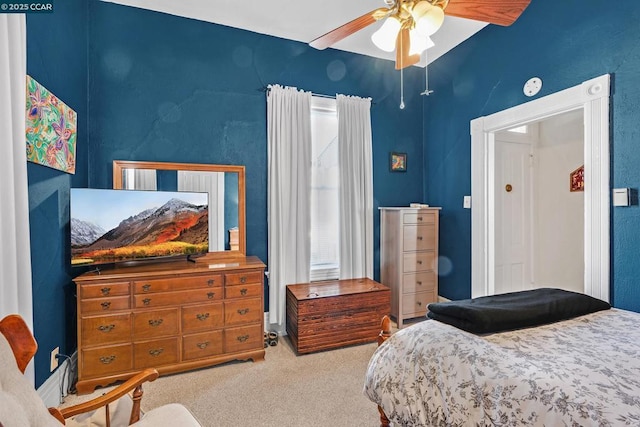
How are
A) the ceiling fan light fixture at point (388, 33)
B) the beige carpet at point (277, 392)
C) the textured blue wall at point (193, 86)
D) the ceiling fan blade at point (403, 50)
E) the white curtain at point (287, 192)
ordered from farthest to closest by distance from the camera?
the white curtain at point (287, 192)
the textured blue wall at point (193, 86)
the ceiling fan blade at point (403, 50)
the beige carpet at point (277, 392)
the ceiling fan light fixture at point (388, 33)

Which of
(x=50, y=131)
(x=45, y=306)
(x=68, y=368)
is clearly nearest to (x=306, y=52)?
(x=50, y=131)

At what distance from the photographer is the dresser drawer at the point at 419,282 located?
10.6ft

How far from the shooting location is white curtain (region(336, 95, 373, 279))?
10.8 feet

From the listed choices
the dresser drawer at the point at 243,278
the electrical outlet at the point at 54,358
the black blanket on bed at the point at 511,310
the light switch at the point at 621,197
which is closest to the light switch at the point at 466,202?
the light switch at the point at 621,197

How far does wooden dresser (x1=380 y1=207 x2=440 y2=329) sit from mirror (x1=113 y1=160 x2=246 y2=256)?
163 centimetres

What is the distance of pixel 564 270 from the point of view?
3.55m

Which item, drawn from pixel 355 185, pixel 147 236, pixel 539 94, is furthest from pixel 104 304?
pixel 539 94

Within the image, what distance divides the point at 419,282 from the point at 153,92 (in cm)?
332

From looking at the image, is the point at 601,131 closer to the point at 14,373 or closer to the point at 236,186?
the point at 236,186

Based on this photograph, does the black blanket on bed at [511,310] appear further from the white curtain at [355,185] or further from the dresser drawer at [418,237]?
the white curtain at [355,185]

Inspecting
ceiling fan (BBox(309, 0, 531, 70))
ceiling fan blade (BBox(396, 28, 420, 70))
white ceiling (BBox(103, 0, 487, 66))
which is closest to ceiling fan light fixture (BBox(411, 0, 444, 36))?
ceiling fan (BBox(309, 0, 531, 70))

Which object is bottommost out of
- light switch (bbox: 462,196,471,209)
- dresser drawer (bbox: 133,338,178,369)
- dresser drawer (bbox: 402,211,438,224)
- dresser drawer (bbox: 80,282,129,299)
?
dresser drawer (bbox: 133,338,178,369)

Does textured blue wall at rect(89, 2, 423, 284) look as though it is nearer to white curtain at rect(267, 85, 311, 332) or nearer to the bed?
white curtain at rect(267, 85, 311, 332)

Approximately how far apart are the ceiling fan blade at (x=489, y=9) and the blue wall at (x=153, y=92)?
1799 millimetres
